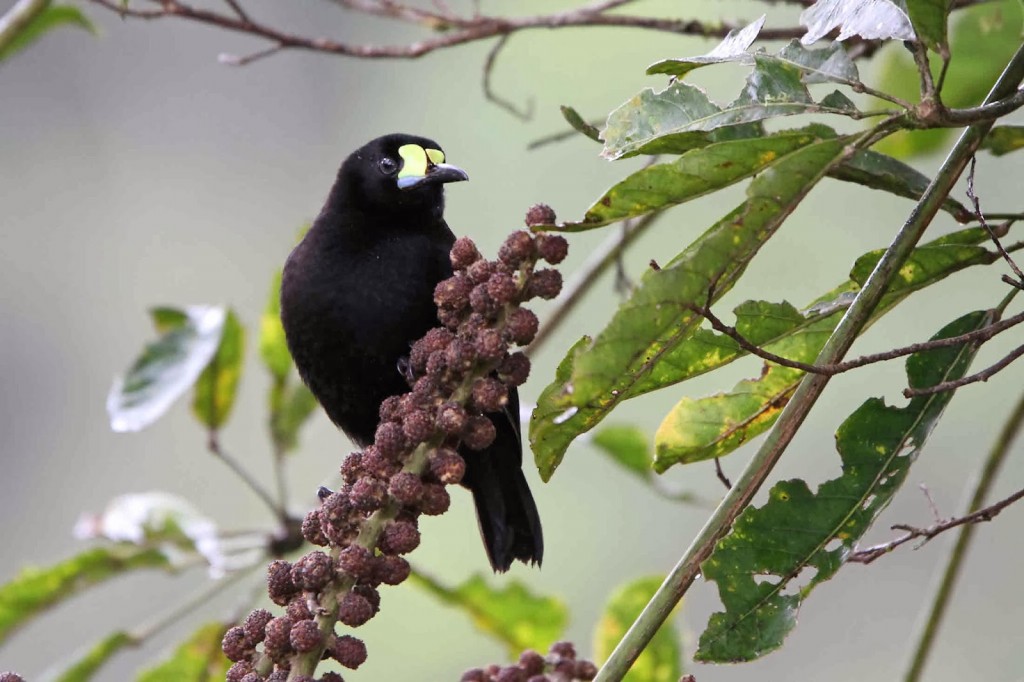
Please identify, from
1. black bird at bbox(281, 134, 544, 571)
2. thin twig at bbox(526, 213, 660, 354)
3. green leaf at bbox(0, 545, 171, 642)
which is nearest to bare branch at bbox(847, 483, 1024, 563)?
black bird at bbox(281, 134, 544, 571)

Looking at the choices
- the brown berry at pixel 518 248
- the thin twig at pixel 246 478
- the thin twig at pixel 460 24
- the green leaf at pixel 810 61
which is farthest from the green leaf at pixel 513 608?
the green leaf at pixel 810 61

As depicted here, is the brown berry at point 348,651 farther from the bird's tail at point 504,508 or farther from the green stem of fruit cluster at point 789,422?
the bird's tail at point 504,508

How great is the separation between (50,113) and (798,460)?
22.9 feet

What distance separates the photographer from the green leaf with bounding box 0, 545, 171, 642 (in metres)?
2.92

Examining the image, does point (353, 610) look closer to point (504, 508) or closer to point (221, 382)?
point (504, 508)

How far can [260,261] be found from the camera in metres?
10.6

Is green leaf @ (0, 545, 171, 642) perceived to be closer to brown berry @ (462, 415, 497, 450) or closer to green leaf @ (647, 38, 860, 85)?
brown berry @ (462, 415, 497, 450)

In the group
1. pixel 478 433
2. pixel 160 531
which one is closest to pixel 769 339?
pixel 478 433

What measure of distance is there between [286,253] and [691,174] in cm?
901

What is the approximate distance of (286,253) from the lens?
33.7 feet

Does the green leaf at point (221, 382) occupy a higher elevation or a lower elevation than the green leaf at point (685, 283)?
higher

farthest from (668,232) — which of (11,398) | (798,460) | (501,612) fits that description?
(501,612)

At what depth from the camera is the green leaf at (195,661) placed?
291cm

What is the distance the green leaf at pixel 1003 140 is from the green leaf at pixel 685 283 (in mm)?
513
